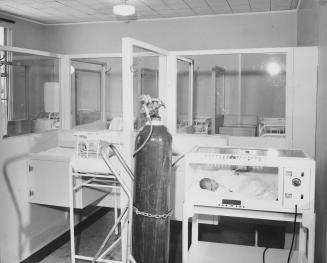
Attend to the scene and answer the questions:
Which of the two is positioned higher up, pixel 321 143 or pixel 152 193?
pixel 321 143

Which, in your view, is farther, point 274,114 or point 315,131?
point 274,114

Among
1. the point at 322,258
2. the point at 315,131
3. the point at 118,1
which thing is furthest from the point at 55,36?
the point at 322,258

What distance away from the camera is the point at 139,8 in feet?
15.9

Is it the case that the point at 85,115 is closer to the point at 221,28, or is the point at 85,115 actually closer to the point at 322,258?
the point at 221,28

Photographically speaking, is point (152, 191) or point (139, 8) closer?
point (152, 191)

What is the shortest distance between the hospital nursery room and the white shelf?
0.5 inches

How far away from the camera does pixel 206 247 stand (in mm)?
2283

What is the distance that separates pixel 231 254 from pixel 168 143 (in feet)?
2.39

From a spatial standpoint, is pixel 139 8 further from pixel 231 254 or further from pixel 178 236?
pixel 231 254

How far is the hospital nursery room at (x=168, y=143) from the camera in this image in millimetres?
2035

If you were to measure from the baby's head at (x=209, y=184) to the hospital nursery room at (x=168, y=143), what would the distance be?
1.2 inches

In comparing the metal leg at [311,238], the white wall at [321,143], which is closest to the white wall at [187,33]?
the white wall at [321,143]

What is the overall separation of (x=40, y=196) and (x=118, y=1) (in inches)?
101

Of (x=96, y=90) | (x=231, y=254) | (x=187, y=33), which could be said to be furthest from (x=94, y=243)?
(x=187, y=33)
